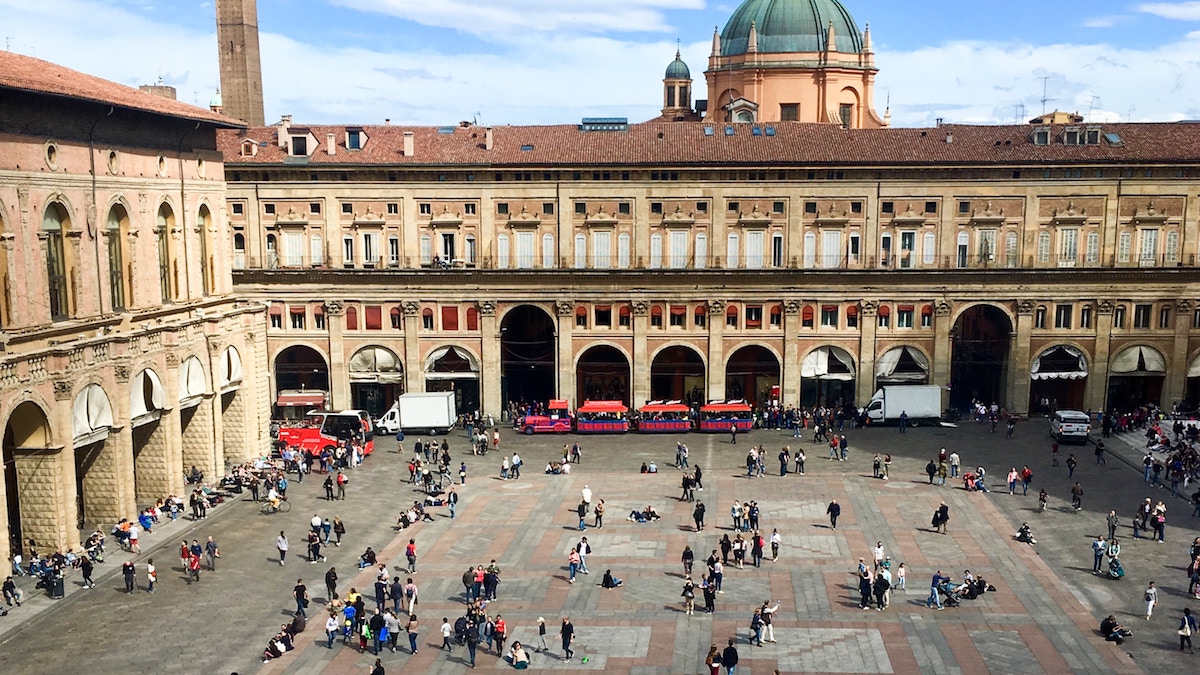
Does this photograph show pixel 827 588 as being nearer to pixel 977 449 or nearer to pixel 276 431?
pixel 977 449

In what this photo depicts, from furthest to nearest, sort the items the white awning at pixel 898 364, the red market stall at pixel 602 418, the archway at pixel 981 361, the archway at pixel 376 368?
the archway at pixel 981 361 → the archway at pixel 376 368 → the white awning at pixel 898 364 → the red market stall at pixel 602 418

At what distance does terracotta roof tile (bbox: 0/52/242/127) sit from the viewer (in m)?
42.4

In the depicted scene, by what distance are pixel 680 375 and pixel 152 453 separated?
35.2 meters

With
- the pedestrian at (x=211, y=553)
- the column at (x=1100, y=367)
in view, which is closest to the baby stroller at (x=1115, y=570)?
the column at (x=1100, y=367)

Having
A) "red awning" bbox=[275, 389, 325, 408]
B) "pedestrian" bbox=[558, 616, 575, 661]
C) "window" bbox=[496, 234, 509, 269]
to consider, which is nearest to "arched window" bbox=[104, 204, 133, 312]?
"red awning" bbox=[275, 389, 325, 408]

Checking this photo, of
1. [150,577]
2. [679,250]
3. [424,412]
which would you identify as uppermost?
[679,250]

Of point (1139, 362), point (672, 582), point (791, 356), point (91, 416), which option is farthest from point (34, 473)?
point (1139, 362)

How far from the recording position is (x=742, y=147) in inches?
2889

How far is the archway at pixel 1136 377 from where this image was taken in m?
72.8

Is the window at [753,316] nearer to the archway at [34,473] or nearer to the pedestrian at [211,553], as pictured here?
the pedestrian at [211,553]

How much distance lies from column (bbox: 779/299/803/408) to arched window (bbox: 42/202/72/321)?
1711 inches

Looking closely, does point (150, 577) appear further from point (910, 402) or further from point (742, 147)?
point (910, 402)

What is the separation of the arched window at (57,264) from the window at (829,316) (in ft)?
149

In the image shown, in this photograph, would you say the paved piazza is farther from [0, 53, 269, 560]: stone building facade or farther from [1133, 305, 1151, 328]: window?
[1133, 305, 1151, 328]: window
